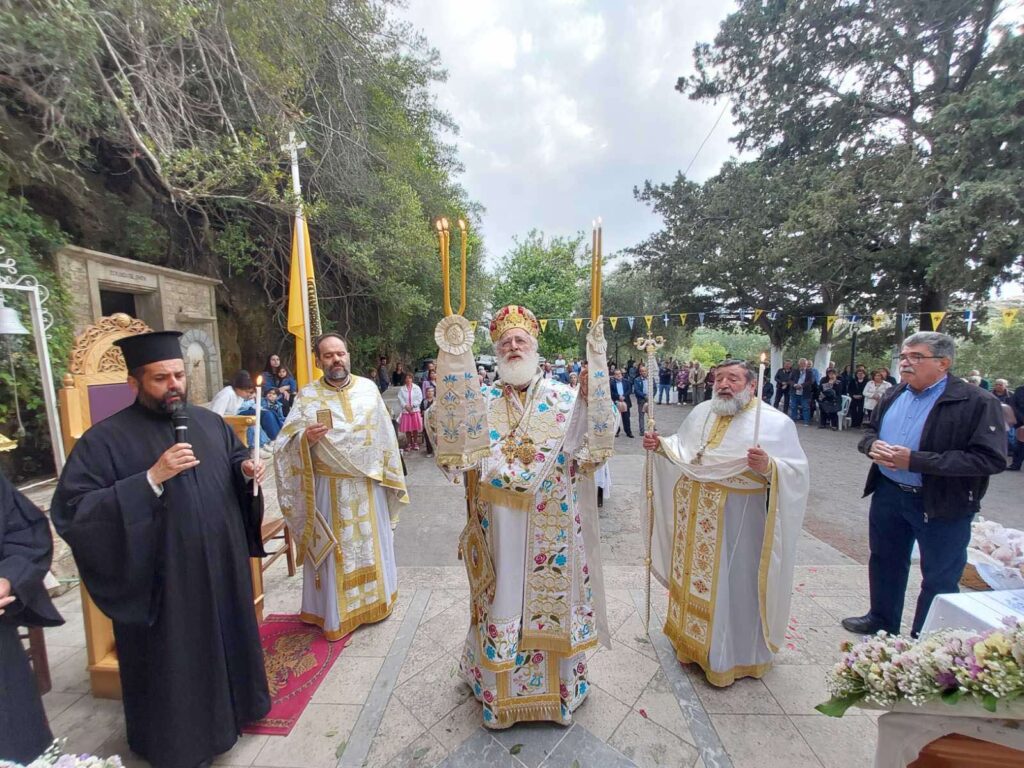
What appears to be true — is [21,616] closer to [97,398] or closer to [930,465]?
[97,398]

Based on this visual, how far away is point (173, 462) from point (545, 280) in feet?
71.7

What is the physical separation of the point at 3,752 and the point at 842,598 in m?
5.37

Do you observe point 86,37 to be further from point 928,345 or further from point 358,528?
point 928,345

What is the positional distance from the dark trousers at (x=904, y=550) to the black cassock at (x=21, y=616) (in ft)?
15.5

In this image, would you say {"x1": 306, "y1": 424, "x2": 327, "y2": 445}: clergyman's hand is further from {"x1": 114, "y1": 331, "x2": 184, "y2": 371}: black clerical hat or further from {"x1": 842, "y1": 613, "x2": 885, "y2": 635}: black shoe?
{"x1": 842, "y1": 613, "x2": 885, "y2": 635}: black shoe

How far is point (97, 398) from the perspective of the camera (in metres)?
2.77

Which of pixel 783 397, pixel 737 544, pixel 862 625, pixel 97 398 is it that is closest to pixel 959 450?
pixel 737 544

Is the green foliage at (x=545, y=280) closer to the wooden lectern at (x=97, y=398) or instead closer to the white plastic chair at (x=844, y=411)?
the white plastic chair at (x=844, y=411)

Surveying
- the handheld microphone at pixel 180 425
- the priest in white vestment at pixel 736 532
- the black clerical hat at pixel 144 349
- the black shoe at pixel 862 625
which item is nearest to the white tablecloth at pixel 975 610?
the priest in white vestment at pixel 736 532

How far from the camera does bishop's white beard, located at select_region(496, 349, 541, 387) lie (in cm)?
247

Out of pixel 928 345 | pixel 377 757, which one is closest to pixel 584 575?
pixel 377 757

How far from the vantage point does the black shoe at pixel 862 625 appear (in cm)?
327

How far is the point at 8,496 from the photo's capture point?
1.96 m

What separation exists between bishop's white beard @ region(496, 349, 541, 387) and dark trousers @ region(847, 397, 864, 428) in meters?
14.2
